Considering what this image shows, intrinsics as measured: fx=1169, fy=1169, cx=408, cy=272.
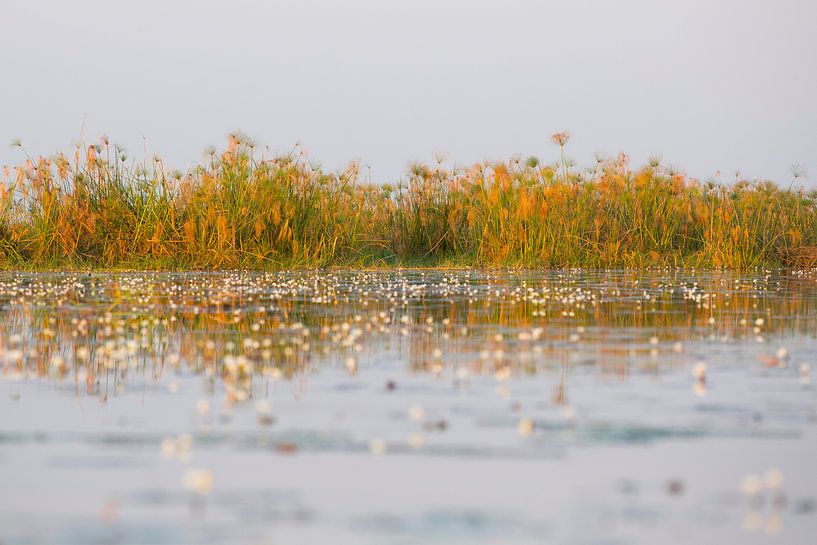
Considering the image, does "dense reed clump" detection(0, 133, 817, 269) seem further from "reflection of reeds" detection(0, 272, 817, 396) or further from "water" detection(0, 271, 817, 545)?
"water" detection(0, 271, 817, 545)

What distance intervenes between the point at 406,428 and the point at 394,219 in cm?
1839

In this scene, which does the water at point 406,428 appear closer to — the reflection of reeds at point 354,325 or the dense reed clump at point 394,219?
the reflection of reeds at point 354,325

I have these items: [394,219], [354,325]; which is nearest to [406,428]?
[354,325]

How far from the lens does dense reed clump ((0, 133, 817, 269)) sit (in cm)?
2097

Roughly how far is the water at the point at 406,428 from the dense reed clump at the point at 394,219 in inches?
396

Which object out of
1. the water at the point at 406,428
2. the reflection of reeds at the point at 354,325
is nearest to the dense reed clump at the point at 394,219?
the reflection of reeds at the point at 354,325

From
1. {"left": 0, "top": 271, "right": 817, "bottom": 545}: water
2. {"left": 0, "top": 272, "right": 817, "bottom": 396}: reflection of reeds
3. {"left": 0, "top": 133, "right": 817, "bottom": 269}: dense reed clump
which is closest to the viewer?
{"left": 0, "top": 271, "right": 817, "bottom": 545}: water

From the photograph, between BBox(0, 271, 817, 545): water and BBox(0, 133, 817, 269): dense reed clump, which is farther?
BBox(0, 133, 817, 269): dense reed clump

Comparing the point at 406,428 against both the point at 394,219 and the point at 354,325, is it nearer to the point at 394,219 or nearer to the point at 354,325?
the point at 354,325

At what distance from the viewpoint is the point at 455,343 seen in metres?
8.62

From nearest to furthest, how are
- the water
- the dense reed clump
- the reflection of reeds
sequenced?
1. the water
2. the reflection of reeds
3. the dense reed clump

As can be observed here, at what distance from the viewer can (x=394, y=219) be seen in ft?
77.1

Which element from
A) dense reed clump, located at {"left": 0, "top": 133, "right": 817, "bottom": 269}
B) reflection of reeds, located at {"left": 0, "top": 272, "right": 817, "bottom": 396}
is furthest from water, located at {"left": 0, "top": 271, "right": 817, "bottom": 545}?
dense reed clump, located at {"left": 0, "top": 133, "right": 817, "bottom": 269}

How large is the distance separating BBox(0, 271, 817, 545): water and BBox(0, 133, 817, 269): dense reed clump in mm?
10046
